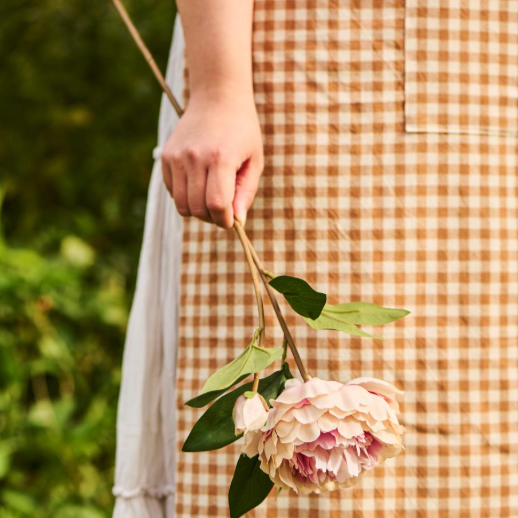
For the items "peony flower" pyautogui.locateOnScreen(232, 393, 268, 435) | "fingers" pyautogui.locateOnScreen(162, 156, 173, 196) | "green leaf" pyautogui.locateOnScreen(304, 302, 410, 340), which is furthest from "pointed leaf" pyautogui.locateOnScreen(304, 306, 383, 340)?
"fingers" pyautogui.locateOnScreen(162, 156, 173, 196)

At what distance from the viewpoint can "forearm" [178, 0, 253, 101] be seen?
0.74 metres

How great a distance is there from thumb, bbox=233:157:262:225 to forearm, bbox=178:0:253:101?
8 cm

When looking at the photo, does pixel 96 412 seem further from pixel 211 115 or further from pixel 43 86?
pixel 211 115

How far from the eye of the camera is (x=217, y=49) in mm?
744

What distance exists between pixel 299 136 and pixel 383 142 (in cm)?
10

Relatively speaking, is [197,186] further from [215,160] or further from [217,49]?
[217,49]

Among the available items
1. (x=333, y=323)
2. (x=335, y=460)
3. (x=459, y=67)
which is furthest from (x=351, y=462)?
(x=459, y=67)

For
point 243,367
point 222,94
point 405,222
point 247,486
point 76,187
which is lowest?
point 247,486

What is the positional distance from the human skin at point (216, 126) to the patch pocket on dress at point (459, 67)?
205 mm

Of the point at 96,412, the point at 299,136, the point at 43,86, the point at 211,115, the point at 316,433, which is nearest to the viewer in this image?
the point at 316,433

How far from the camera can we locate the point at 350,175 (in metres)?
0.82

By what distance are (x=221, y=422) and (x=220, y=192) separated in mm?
223

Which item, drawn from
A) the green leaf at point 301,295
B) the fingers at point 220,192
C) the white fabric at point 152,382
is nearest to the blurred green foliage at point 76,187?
the white fabric at point 152,382

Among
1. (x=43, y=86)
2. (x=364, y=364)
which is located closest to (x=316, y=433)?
(x=364, y=364)
